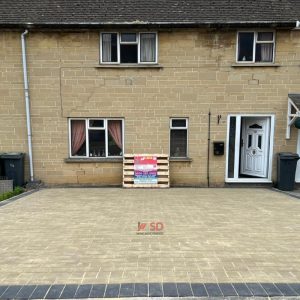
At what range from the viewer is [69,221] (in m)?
5.87

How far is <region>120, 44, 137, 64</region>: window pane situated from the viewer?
957 cm

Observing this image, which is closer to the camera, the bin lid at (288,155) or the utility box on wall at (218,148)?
the bin lid at (288,155)

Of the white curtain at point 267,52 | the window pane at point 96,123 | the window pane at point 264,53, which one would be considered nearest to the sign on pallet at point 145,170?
the window pane at point 96,123

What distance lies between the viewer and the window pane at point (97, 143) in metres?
9.90

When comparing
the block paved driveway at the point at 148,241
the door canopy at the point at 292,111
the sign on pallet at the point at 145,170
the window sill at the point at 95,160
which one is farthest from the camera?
the window sill at the point at 95,160

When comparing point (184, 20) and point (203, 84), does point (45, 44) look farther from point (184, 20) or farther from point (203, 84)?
point (203, 84)

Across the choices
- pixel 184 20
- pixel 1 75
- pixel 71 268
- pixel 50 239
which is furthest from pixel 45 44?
pixel 71 268

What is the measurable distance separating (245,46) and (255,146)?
138 inches

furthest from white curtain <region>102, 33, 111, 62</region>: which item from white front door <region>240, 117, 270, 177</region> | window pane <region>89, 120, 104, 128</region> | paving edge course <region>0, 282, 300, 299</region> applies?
paving edge course <region>0, 282, 300, 299</region>

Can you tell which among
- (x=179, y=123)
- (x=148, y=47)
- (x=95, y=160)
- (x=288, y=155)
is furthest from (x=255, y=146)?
(x=95, y=160)

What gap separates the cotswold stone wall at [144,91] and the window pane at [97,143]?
0.42 m

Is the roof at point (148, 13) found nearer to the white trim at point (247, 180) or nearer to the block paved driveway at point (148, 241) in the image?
the white trim at point (247, 180)

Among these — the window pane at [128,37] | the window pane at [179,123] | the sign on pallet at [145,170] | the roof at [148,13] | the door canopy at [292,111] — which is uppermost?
the roof at [148,13]

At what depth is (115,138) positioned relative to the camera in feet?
32.4
